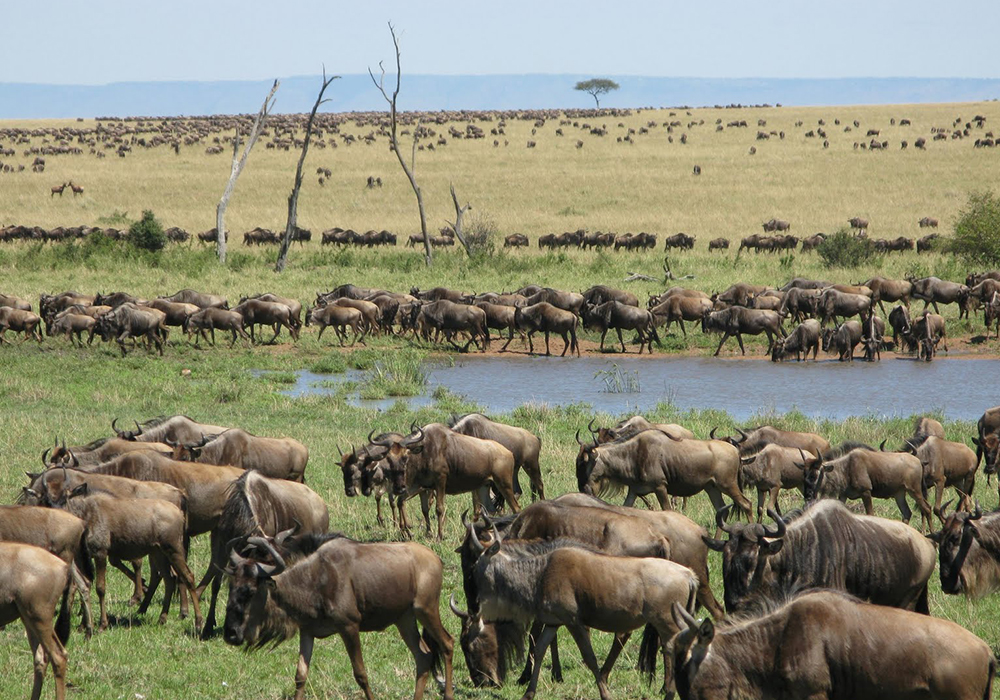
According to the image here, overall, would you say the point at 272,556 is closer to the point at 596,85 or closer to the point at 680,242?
the point at 680,242

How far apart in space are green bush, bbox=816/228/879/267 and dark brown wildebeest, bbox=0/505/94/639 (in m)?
29.4

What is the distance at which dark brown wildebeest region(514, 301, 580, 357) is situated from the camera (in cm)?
2502

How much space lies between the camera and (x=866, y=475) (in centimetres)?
1086

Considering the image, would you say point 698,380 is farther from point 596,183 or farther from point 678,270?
point 596,183

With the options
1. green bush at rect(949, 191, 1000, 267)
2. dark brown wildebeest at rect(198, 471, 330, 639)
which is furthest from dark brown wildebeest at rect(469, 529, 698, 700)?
green bush at rect(949, 191, 1000, 267)

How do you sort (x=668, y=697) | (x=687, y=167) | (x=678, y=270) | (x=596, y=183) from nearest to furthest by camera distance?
(x=668, y=697)
(x=678, y=270)
(x=596, y=183)
(x=687, y=167)

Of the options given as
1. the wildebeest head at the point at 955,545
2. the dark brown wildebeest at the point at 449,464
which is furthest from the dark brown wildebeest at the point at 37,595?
the wildebeest head at the point at 955,545

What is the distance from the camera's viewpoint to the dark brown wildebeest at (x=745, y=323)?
81.2 ft

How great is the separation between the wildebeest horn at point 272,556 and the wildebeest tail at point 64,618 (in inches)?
46.2

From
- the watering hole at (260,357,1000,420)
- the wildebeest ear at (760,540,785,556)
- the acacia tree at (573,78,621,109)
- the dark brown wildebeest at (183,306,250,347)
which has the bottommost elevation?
the watering hole at (260,357,1000,420)

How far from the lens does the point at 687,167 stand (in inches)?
2314

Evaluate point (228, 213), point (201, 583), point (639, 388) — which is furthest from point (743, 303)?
→ point (228, 213)

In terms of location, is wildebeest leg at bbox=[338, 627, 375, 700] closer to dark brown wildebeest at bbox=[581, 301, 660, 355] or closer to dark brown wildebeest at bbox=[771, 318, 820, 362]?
dark brown wildebeest at bbox=[771, 318, 820, 362]

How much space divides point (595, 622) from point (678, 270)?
2799 cm
